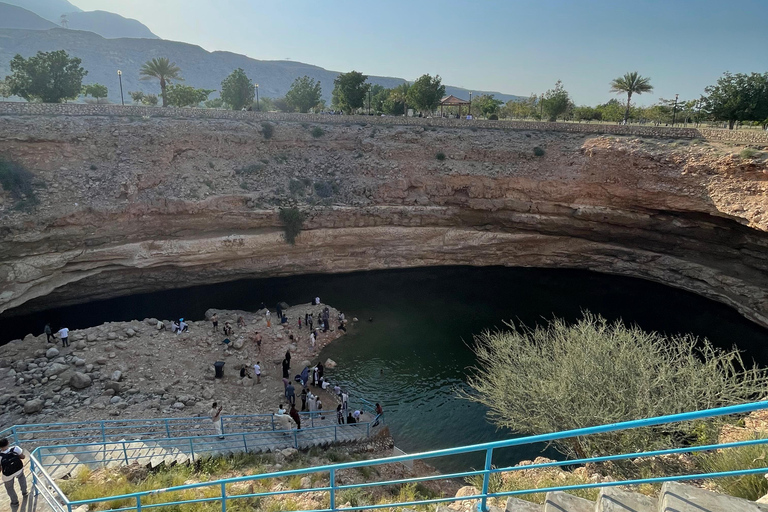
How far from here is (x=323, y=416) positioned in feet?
51.9

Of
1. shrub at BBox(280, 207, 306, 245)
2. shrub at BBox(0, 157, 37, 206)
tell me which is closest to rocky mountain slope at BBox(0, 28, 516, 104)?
shrub at BBox(0, 157, 37, 206)

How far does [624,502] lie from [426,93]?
133ft

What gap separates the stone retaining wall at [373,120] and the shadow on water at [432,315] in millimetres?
10551

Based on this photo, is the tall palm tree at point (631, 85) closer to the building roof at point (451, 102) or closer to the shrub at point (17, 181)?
the building roof at point (451, 102)

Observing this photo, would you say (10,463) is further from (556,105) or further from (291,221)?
(556,105)

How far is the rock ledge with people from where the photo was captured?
1455cm

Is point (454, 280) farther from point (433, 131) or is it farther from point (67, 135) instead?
point (67, 135)

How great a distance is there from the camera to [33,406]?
45.8 ft

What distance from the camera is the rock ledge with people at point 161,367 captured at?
47.8ft

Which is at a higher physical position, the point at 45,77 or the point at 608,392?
the point at 45,77

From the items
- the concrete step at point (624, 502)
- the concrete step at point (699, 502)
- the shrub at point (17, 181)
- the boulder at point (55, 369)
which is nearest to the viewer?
the concrete step at point (699, 502)

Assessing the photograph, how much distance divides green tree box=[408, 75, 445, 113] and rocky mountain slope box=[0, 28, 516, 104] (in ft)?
290

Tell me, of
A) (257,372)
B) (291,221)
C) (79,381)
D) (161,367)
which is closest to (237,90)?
(291,221)

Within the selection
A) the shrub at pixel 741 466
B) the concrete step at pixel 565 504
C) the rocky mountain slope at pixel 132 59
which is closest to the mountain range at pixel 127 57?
the rocky mountain slope at pixel 132 59
